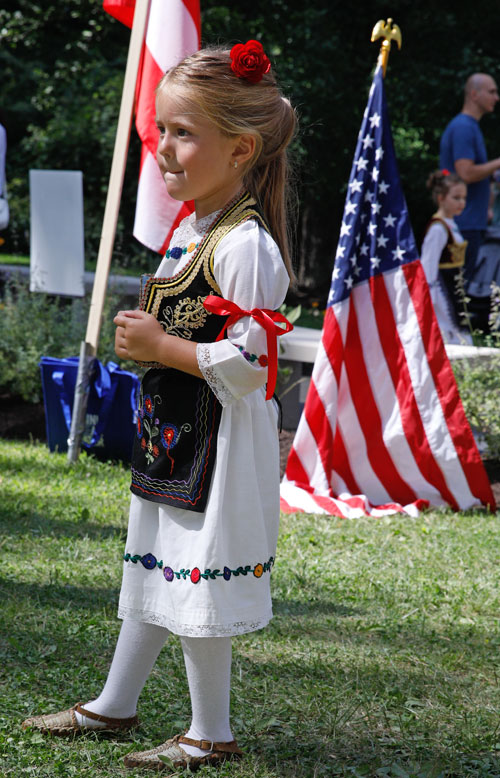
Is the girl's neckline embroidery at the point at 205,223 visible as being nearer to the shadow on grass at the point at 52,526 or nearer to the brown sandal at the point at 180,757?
the brown sandal at the point at 180,757

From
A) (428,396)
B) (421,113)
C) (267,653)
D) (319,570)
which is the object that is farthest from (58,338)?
(421,113)

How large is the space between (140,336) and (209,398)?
8.6 inches

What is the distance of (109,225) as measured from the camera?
5223 mm

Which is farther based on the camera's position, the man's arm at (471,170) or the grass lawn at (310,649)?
the man's arm at (471,170)

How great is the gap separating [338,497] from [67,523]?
1.53 metres

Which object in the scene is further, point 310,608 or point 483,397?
point 483,397

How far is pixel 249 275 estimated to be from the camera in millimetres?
2090

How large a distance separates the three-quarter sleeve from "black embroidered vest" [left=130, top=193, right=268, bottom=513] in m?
0.06

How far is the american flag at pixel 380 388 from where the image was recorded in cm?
496

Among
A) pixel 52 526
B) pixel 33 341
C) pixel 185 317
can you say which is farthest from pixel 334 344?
pixel 185 317

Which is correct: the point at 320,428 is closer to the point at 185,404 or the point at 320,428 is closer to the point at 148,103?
the point at 148,103

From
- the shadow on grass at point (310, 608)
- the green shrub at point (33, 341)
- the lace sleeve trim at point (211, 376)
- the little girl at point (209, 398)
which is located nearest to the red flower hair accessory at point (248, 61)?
the little girl at point (209, 398)

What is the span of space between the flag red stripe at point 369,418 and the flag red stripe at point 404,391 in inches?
5.2

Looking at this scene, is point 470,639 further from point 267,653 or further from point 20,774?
point 20,774
